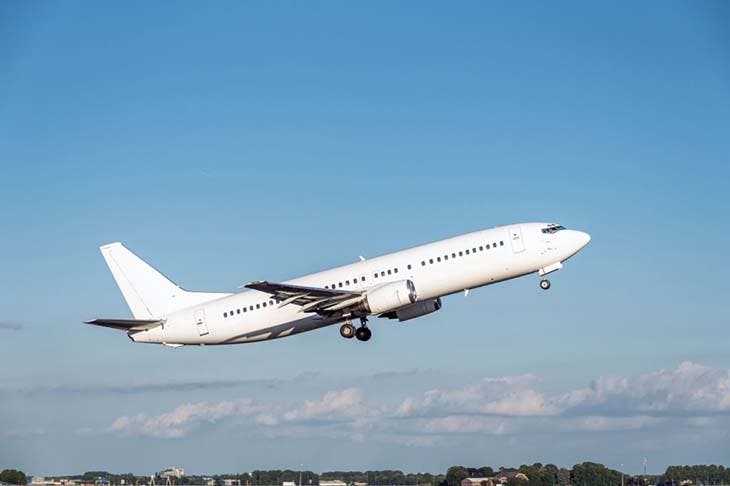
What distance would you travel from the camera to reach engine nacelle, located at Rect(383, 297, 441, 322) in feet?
244

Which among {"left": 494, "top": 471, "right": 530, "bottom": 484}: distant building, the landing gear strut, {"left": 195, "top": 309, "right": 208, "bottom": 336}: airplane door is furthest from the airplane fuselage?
{"left": 494, "top": 471, "right": 530, "bottom": 484}: distant building

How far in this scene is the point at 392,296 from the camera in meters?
68.4

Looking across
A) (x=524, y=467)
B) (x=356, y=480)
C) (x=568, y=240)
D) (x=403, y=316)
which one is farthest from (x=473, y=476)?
(x=568, y=240)

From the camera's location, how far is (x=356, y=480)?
112 meters

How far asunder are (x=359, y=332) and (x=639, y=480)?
3810 cm

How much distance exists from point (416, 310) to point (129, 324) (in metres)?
21.1

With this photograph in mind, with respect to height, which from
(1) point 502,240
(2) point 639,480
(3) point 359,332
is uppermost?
(1) point 502,240

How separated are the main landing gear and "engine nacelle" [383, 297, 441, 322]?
1738 millimetres

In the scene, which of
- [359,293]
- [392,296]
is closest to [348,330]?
[359,293]

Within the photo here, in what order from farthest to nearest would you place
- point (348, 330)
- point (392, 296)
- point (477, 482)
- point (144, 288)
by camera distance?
point (477, 482) < point (144, 288) < point (348, 330) < point (392, 296)

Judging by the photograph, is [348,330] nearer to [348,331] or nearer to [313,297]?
[348,331]

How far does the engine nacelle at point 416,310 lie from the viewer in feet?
244

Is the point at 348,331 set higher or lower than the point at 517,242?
lower

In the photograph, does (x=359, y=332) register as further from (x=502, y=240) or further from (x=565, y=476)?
(x=565, y=476)
